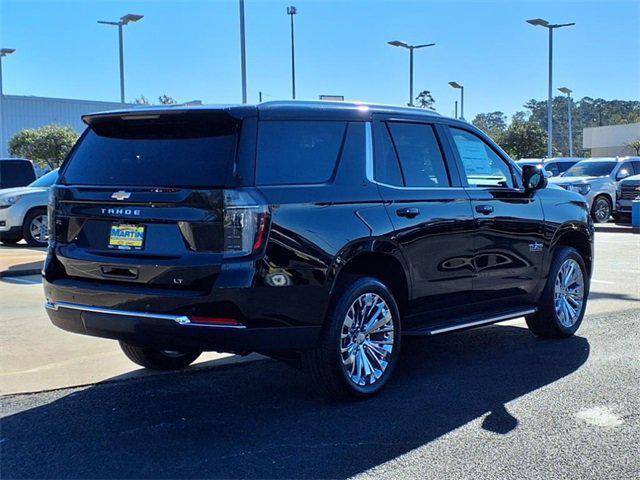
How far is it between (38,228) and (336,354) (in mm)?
11259

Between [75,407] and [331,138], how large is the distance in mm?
2477

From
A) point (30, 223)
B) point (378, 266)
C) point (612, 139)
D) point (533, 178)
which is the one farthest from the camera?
point (612, 139)

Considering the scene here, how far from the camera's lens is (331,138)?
16.3ft

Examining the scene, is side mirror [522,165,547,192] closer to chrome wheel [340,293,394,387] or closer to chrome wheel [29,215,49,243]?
chrome wheel [340,293,394,387]

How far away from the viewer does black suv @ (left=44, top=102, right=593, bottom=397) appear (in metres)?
4.25

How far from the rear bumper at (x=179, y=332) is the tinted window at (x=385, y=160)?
1273mm

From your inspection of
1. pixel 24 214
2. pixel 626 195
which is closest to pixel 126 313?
pixel 24 214

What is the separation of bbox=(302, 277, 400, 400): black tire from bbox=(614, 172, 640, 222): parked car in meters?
17.3

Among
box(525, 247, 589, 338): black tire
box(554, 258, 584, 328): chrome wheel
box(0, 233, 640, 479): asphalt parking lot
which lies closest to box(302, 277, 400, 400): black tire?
box(0, 233, 640, 479): asphalt parking lot

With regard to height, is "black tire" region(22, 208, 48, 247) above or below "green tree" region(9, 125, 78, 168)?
below

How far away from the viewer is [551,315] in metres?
6.71

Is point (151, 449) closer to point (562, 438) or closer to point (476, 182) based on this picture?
point (562, 438)

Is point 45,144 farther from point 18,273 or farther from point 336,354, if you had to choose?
point 336,354

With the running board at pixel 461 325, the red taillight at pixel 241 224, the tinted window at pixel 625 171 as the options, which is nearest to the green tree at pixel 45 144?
the tinted window at pixel 625 171
